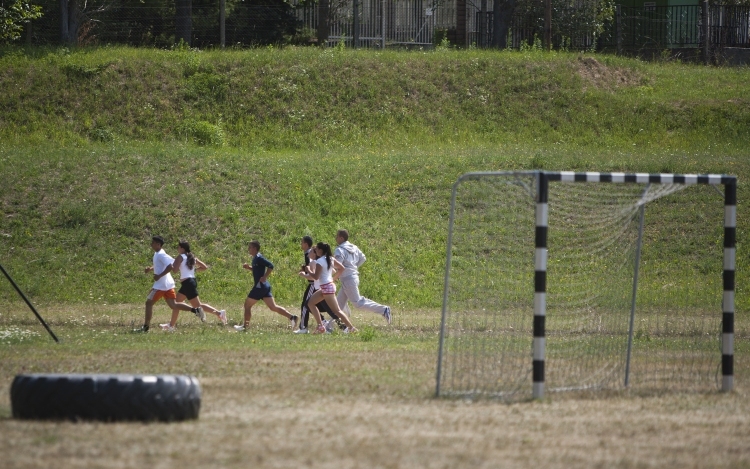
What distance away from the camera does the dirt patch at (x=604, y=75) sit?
35000 mm

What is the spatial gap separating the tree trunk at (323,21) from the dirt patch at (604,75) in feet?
33.8

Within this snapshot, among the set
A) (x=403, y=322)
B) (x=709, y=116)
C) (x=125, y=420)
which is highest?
(x=709, y=116)

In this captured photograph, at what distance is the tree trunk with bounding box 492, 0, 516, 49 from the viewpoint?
131ft

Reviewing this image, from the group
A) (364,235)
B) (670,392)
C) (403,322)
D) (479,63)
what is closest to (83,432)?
(670,392)

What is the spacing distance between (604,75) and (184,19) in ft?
54.3

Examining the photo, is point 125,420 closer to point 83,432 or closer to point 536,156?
point 83,432

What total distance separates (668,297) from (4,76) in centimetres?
2300

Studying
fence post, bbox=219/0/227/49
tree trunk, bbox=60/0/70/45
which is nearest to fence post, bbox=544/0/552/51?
fence post, bbox=219/0/227/49

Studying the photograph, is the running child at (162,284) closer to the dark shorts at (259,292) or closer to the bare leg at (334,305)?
the dark shorts at (259,292)

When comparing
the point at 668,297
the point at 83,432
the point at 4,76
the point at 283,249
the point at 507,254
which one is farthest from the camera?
the point at 4,76

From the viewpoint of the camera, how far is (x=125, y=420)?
26.5 feet

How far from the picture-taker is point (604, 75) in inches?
1403

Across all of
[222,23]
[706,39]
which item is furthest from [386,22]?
[706,39]

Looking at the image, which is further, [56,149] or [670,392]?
[56,149]
